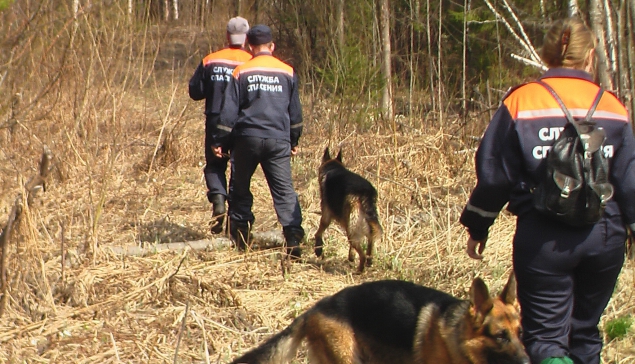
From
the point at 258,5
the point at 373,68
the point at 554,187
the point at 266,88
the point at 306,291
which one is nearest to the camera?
the point at 554,187

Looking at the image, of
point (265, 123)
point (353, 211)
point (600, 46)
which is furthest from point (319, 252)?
point (600, 46)

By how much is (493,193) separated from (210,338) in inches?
95.7

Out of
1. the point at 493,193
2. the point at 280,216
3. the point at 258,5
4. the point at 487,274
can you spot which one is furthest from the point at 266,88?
the point at 258,5

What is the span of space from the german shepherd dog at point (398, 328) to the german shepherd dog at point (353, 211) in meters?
2.97

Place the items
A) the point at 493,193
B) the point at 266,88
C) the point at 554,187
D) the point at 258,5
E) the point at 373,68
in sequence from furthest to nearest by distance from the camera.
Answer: the point at 258,5 < the point at 373,68 < the point at 266,88 < the point at 493,193 < the point at 554,187

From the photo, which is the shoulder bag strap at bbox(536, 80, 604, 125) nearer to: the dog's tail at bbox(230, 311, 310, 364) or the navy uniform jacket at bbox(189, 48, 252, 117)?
the dog's tail at bbox(230, 311, 310, 364)

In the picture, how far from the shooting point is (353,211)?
7.00 m

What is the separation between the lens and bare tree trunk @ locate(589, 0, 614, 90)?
18.5 feet

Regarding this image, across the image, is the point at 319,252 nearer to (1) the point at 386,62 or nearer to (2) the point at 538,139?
(2) the point at 538,139

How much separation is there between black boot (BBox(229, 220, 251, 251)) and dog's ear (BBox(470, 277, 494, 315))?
4.12 m

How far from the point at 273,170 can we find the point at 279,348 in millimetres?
3538

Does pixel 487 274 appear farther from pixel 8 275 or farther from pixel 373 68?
pixel 373 68

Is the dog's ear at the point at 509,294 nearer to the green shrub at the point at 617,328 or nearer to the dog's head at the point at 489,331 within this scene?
the dog's head at the point at 489,331

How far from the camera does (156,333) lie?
4.94 m
